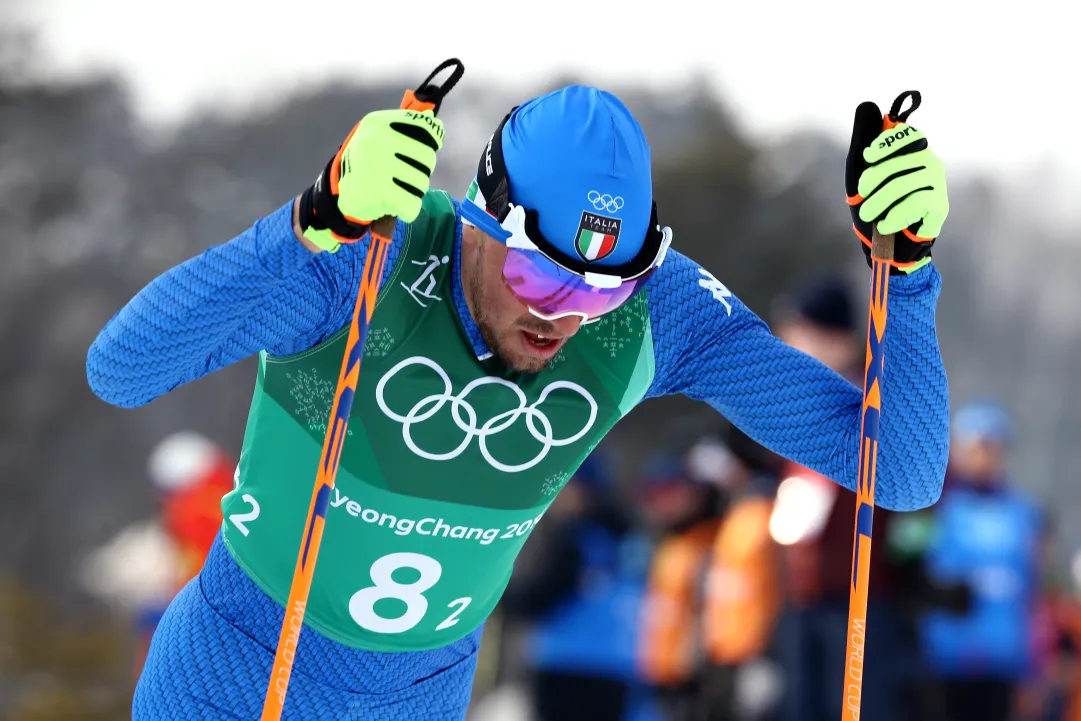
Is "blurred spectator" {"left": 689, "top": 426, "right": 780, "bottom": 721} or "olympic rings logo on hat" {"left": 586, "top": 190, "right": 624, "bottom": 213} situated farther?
"blurred spectator" {"left": 689, "top": 426, "right": 780, "bottom": 721}

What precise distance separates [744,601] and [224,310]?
147 inches

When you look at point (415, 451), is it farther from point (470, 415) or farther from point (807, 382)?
point (807, 382)

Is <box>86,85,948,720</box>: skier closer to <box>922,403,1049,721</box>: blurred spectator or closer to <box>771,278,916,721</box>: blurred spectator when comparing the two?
<box>771,278,916,721</box>: blurred spectator

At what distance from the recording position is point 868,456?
232cm

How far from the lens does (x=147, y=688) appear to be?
2432 millimetres

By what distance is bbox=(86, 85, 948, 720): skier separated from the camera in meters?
2.16

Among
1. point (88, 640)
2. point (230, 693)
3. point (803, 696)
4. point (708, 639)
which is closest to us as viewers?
point (230, 693)

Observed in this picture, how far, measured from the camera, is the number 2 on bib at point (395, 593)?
234 centimetres

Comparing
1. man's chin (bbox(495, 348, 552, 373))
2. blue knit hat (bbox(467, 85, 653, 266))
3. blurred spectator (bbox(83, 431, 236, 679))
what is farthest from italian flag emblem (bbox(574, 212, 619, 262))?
blurred spectator (bbox(83, 431, 236, 679))

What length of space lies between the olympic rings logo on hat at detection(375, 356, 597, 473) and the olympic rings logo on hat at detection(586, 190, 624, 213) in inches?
14.2

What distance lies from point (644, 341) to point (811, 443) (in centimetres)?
37

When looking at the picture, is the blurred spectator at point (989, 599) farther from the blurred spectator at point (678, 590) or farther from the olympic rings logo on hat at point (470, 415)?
the olympic rings logo on hat at point (470, 415)

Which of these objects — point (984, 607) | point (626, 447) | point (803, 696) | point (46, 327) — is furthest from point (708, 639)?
point (46, 327)

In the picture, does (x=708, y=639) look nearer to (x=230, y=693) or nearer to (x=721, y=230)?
(x=230, y=693)
